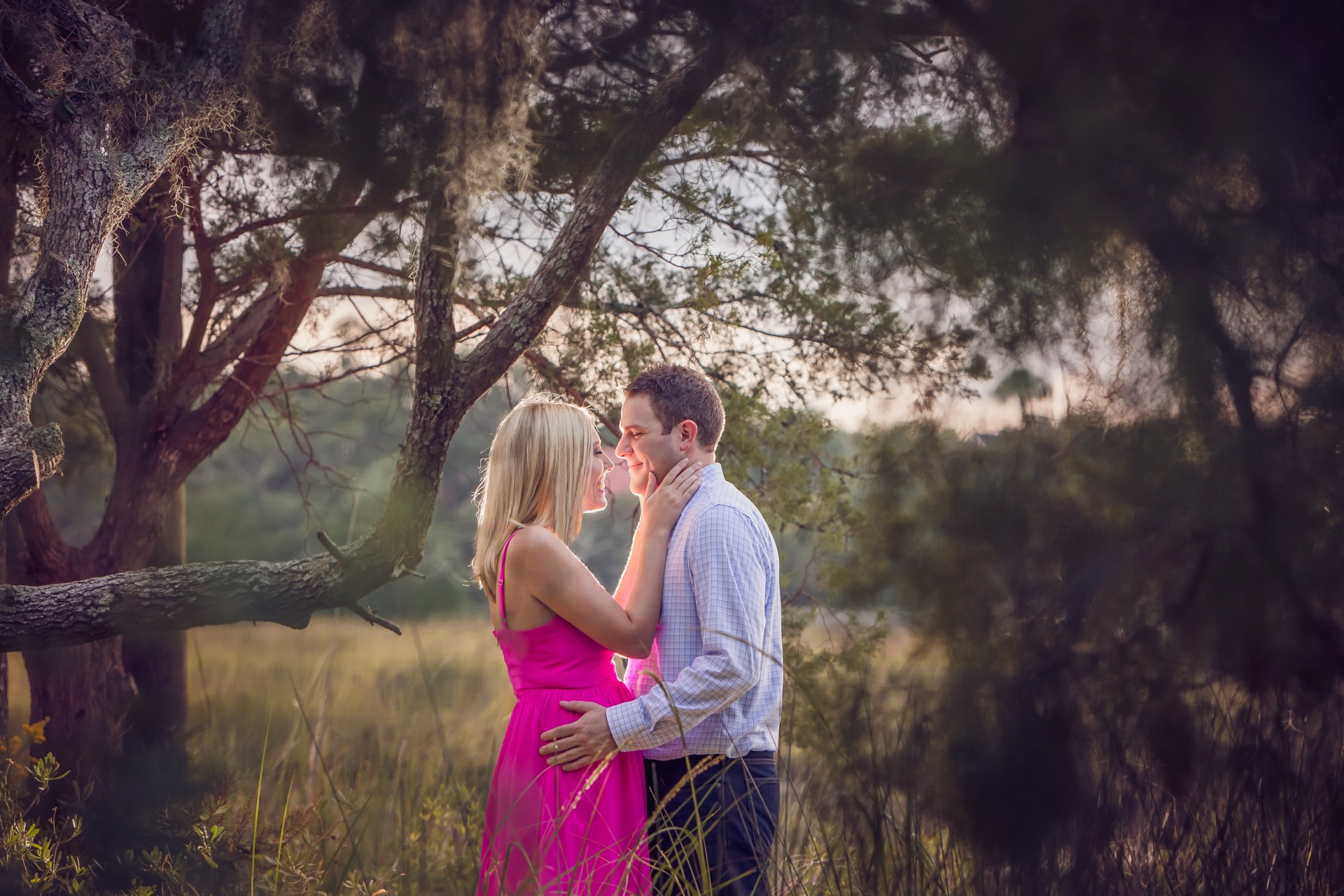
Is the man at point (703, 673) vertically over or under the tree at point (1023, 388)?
under

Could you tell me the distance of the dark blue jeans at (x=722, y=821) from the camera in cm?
197

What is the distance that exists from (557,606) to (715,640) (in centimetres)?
40

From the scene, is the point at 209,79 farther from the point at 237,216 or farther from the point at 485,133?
the point at 237,216

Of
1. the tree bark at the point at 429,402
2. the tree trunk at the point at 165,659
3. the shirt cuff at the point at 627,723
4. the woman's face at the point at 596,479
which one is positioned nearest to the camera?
the shirt cuff at the point at 627,723

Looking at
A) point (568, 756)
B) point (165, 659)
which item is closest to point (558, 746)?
point (568, 756)

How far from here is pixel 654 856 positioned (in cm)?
225

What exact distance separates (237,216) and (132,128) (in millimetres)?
1621

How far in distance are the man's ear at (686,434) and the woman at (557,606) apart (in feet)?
0.18

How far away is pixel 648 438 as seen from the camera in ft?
7.75

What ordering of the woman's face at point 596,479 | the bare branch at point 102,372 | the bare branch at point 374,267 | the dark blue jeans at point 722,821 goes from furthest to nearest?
the bare branch at point 102,372
the bare branch at point 374,267
the woman's face at point 596,479
the dark blue jeans at point 722,821

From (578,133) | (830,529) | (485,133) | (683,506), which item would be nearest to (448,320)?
(485,133)

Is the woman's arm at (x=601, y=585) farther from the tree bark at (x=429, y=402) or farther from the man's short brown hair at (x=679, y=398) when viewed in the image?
the tree bark at (x=429, y=402)

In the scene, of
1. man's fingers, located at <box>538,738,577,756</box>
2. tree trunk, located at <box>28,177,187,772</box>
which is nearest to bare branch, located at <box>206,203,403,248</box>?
tree trunk, located at <box>28,177,187,772</box>

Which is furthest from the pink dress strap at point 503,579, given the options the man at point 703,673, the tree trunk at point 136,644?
the tree trunk at point 136,644
